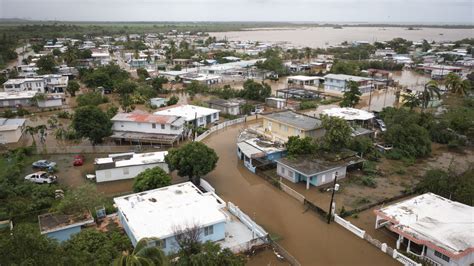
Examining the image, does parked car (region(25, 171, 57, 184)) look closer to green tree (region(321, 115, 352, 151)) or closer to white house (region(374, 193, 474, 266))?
green tree (region(321, 115, 352, 151))

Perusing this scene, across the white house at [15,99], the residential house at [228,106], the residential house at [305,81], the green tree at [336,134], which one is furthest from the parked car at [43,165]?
the residential house at [305,81]

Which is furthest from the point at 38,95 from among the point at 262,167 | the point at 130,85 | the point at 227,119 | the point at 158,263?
the point at 158,263

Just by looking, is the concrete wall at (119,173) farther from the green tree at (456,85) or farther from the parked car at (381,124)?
the green tree at (456,85)

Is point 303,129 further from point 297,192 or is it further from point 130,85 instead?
point 130,85

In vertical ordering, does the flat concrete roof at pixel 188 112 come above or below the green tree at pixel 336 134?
below

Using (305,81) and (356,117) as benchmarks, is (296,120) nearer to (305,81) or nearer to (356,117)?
(356,117)

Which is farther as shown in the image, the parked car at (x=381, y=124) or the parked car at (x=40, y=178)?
the parked car at (x=381, y=124)

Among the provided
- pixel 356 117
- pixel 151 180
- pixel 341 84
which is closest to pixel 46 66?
pixel 341 84
